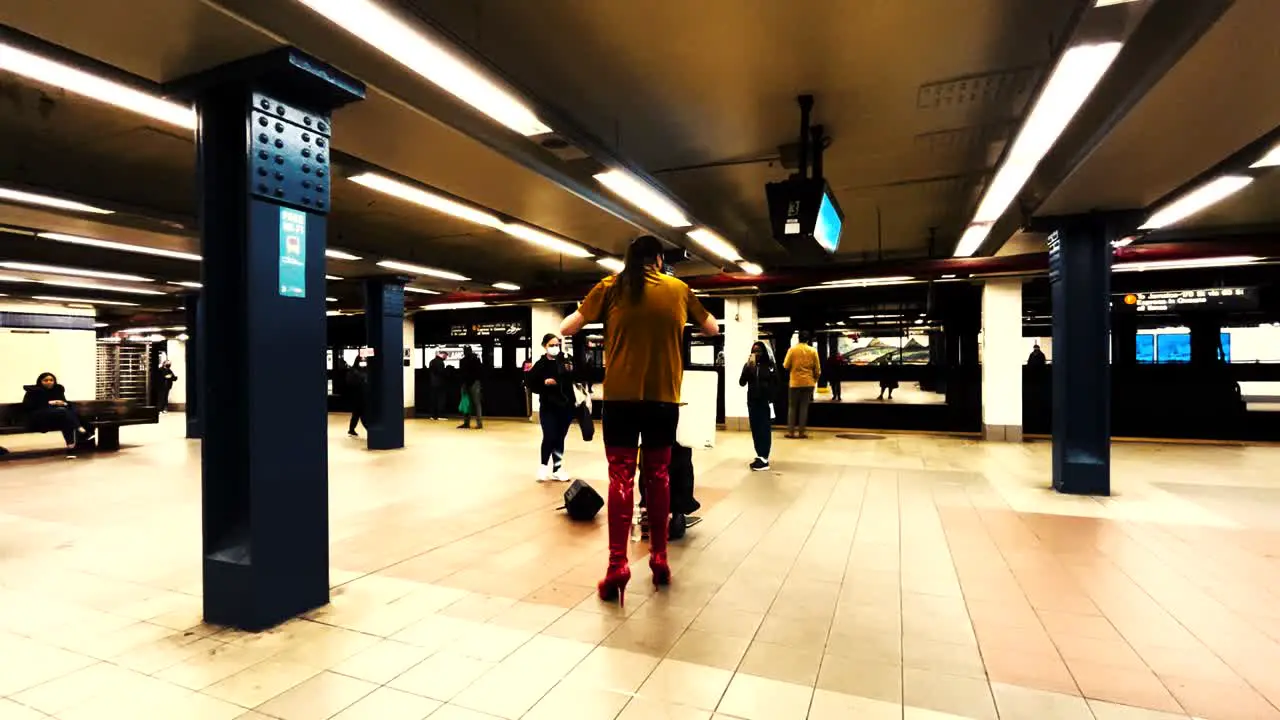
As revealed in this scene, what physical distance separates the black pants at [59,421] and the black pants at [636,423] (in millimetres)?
9743

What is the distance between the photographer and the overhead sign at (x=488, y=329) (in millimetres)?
15008

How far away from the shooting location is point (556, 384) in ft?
19.7

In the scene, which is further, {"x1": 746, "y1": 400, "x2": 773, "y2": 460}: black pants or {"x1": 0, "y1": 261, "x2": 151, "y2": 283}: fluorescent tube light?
{"x1": 0, "y1": 261, "x2": 151, "y2": 283}: fluorescent tube light

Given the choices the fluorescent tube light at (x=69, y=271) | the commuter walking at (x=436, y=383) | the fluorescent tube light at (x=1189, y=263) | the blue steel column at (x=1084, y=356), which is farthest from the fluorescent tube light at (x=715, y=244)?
the fluorescent tube light at (x=69, y=271)

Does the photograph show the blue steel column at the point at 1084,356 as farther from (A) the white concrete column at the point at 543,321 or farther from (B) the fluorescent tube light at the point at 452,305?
(B) the fluorescent tube light at the point at 452,305

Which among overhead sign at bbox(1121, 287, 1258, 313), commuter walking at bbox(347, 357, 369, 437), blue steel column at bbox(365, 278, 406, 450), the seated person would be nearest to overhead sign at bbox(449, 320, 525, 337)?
commuter walking at bbox(347, 357, 369, 437)

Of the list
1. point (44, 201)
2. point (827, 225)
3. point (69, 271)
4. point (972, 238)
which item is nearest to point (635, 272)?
point (827, 225)

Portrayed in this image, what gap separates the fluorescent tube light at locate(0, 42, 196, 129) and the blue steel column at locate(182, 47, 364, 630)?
0.49 m

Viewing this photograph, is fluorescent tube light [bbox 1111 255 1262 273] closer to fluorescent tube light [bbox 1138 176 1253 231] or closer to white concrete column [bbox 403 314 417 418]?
fluorescent tube light [bbox 1138 176 1253 231]

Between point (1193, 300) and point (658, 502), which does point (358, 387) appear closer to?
point (658, 502)

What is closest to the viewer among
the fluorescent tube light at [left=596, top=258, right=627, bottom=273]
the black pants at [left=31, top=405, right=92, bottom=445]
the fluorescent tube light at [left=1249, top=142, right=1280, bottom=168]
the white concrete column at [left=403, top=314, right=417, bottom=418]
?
the fluorescent tube light at [left=1249, top=142, right=1280, bottom=168]

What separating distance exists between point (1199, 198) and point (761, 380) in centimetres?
423

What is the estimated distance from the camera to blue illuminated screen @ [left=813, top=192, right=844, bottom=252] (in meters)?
4.76

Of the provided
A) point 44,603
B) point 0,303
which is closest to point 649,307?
point 44,603
